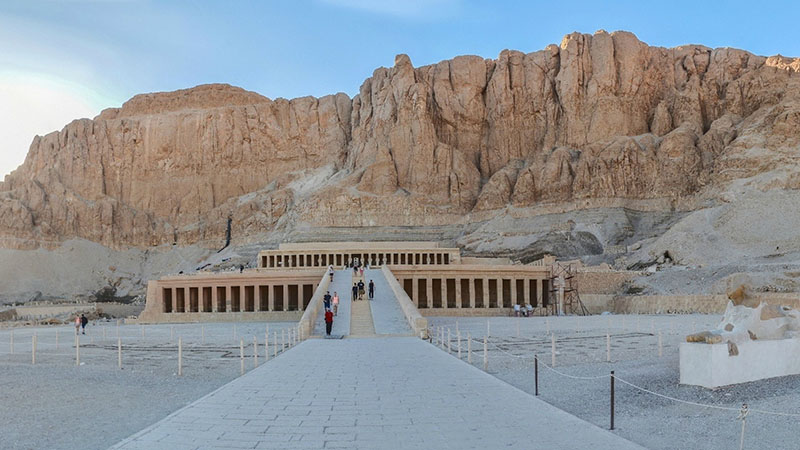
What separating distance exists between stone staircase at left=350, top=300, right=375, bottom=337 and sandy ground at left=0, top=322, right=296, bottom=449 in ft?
11.8

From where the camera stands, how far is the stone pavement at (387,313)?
28.4 metres

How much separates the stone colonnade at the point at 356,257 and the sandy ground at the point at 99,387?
132 feet

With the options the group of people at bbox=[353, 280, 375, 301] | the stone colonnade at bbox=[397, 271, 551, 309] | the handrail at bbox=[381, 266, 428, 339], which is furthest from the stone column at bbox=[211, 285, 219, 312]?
the group of people at bbox=[353, 280, 375, 301]

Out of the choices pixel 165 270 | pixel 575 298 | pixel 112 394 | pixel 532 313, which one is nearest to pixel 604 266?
pixel 575 298

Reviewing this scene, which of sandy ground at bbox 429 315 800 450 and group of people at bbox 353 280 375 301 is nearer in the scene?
sandy ground at bbox 429 315 800 450

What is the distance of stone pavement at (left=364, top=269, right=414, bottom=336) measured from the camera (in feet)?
93.2

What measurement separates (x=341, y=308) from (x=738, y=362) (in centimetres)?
2225

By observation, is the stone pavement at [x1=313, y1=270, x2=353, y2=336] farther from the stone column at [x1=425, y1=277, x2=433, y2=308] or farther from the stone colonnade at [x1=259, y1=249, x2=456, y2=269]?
the stone colonnade at [x1=259, y1=249, x2=456, y2=269]

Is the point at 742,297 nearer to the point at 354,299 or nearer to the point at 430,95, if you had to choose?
the point at 354,299

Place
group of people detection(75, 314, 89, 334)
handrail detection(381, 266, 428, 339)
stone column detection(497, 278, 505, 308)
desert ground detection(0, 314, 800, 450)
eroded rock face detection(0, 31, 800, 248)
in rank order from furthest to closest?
eroded rock face detection(0, 31, 800, 248) < stone column detection(497, 278, 505, 308) < group of people detection(75, 314, 89, 334) < handrail detection(381, 266, 428, 339) < desert ground detection(0, 314, 800, 450)

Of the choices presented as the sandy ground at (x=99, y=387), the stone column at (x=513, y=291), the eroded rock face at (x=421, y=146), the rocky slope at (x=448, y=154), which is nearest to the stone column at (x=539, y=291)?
the stone column at (x=513, y=291)

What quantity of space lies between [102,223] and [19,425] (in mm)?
107813

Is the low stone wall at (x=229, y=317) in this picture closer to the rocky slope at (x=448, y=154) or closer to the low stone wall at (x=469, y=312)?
the low stone wall at (x=469, y=312)

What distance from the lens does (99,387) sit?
17.0 meters
